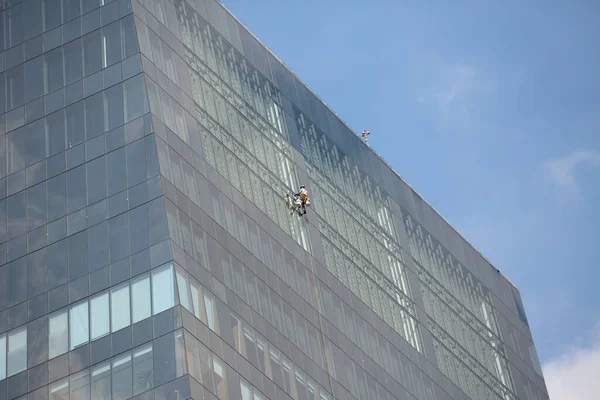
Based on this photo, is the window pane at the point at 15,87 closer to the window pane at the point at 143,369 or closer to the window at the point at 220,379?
the window pane at the point at 143,369

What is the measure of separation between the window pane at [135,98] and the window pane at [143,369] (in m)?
14.7

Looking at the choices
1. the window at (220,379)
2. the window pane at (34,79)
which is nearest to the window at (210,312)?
the window at (220,379)

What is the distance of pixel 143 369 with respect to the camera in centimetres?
7162

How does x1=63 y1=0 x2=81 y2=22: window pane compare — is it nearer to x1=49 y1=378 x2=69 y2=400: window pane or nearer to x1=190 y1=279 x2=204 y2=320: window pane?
x1=190 y1=279 x2=204 y2=320: window pane

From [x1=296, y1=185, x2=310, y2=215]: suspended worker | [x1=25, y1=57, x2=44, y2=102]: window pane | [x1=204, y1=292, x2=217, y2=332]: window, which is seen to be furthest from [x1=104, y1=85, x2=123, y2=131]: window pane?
[x1=296, y1=185, x2=310, y2=215]: suspended worker

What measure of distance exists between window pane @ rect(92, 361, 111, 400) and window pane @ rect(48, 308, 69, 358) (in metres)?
2.95

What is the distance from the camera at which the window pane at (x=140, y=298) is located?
242 feet

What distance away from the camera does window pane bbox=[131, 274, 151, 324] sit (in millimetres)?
73812

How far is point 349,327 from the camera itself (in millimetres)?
94812

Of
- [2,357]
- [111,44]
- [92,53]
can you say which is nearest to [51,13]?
[92,53]

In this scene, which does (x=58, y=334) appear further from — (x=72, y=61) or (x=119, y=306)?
(x=72, y=61)

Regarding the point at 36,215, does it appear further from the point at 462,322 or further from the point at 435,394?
the point at 462,322

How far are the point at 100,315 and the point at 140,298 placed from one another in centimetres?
252

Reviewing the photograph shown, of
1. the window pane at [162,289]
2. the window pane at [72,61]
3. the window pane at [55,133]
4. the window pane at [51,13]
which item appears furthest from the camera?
the window pane at [51,13]
